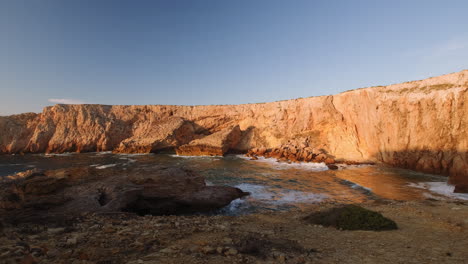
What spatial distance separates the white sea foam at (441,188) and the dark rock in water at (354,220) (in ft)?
32.1

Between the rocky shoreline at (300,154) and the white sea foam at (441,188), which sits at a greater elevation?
the rocky shoreline at (300,154)

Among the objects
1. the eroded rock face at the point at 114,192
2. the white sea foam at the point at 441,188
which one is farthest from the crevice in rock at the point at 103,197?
the white sea foam at the point at 441,188

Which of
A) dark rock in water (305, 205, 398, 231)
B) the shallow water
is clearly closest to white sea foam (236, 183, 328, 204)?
the shallow water

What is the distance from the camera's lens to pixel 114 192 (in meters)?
8.97

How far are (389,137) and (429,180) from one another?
7.06 m

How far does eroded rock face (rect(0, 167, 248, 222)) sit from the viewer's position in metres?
7.73

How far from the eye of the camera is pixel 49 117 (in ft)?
134

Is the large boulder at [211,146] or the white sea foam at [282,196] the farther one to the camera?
the large boulder at [211,146]

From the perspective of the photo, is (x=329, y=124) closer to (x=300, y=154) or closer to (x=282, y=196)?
(x=300, y=154)

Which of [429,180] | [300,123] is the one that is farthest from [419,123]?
[300,123]

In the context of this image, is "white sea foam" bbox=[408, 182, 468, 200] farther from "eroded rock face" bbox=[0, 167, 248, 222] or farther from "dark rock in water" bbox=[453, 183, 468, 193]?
"eroded rock face" bbox=[0, 167, 248, 222]

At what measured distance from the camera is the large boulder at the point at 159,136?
38.1 metres

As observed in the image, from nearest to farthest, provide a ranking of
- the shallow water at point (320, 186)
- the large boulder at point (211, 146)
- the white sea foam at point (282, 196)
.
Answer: the shallow water at point (320, 186) → the white sea foam at point (282, 196) → the large boulder at point (211, 146)

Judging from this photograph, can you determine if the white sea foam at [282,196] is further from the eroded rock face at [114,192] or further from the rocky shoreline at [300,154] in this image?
the rocky shoreline at [300,154]
